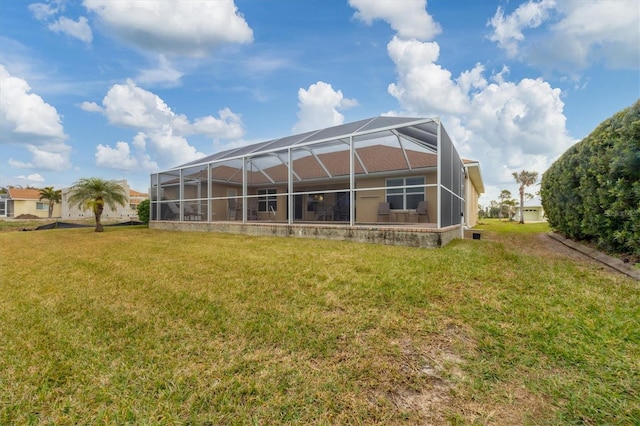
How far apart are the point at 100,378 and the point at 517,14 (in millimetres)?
11925

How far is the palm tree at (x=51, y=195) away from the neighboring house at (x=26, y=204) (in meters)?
1.71

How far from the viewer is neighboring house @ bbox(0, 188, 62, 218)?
109 ft

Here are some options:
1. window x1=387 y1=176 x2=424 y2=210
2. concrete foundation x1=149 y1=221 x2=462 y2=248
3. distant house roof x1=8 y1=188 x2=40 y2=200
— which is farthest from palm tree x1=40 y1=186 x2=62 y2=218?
window x1=387 y1=176 x2=424 y2=210

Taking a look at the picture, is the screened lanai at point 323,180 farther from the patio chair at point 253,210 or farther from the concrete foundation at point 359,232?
the concrete foundation at point 359,232

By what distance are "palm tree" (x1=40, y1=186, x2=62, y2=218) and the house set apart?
2764 cm

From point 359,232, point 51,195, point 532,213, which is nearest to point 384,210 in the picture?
point 359,232

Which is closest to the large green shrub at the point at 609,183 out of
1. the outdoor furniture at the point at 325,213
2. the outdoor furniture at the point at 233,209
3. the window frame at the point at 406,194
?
the window frame at the point at 406,194

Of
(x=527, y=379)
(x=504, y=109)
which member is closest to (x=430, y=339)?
(x=527, y=379)

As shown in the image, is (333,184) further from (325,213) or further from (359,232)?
(359,232)

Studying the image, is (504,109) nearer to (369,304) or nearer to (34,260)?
(369,304)

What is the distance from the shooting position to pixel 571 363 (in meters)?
2.00

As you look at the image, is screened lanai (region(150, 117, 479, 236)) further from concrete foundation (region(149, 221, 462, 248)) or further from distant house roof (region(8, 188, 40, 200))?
distant house roof (region(8, 188, 40, 200))

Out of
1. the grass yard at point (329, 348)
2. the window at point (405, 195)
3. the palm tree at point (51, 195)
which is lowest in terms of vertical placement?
the grass yard at point (329, 348)

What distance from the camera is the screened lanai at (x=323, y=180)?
9.23 m
